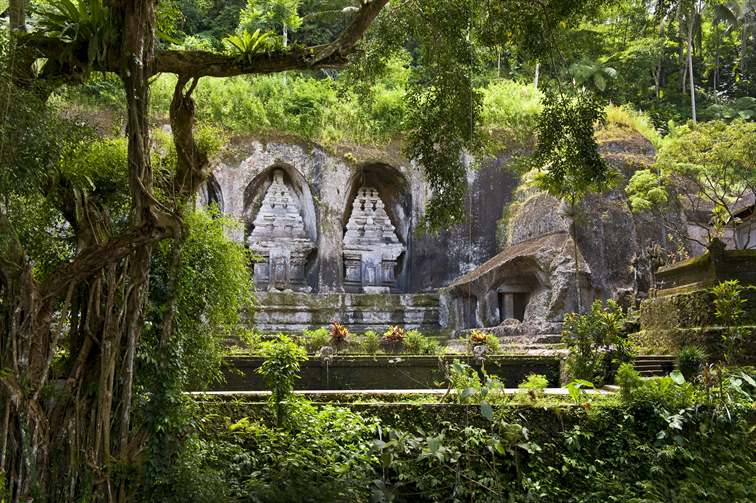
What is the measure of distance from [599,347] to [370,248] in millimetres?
14180

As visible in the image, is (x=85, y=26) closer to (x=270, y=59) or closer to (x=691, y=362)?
(x=270, y=59)

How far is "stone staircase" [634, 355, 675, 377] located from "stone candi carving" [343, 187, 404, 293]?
1309 centimetres

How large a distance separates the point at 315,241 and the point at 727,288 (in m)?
16.0

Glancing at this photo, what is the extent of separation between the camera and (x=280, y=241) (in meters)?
23.3

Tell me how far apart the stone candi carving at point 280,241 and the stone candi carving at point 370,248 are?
1.41 m

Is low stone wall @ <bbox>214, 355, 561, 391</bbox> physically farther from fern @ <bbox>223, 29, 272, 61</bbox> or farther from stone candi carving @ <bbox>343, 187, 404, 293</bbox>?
stone candi carving @ <bbox>343, 187, 404, 293</bbox>

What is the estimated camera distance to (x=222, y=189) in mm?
22703

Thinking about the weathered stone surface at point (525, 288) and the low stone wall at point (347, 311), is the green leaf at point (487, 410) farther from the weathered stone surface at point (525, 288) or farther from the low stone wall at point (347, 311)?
the low stone wall at point (347, 311)

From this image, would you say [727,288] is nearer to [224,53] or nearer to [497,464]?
[497,464]

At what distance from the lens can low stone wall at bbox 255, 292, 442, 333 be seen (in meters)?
19.8

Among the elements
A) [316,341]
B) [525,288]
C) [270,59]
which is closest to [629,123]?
[525,288]

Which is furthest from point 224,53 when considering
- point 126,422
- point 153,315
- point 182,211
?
point 126,422

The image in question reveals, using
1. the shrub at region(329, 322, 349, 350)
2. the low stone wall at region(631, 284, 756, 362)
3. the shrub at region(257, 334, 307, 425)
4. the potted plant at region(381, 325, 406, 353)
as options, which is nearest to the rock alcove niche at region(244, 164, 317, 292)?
the potted plant at region(381, 325, 406, 353)

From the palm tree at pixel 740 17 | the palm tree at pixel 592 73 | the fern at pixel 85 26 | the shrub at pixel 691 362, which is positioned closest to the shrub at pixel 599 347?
the shrub at pixel 691 362
